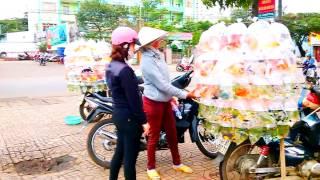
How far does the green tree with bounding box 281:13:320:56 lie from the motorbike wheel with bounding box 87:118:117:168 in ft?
121

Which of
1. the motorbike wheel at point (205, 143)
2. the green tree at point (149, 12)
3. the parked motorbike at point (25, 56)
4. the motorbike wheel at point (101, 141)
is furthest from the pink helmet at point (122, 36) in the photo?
the parked motorbike at point (25, 56)

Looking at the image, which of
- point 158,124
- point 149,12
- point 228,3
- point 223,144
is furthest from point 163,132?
point 149,12

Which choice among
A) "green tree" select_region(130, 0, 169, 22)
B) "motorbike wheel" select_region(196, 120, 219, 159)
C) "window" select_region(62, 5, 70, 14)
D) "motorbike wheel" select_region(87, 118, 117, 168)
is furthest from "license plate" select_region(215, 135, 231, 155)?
"window" select_region(62, 5, 70, 14)

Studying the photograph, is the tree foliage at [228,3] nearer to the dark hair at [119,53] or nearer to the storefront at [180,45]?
the dark hair at [119,53]

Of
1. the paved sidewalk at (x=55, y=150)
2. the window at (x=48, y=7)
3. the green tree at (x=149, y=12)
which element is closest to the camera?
the paved sidewalk at (x=55, y=150)

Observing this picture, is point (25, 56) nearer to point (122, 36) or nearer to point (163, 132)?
point (163, 132)

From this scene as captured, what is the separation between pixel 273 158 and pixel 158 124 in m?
1.24

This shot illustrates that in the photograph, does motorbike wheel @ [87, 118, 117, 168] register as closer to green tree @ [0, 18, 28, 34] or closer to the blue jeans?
the blue jeans

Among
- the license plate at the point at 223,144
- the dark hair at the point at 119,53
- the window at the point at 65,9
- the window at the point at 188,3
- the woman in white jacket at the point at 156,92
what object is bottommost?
the license plate at the point at 223,144

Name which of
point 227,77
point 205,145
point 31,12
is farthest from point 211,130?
point 31,12

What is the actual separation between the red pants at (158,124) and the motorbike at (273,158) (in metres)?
0.85

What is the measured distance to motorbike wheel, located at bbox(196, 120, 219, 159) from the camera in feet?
16.2

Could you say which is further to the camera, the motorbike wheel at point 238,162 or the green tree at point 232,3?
the green tree at point 232,3

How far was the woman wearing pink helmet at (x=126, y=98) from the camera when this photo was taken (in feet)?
10.9
